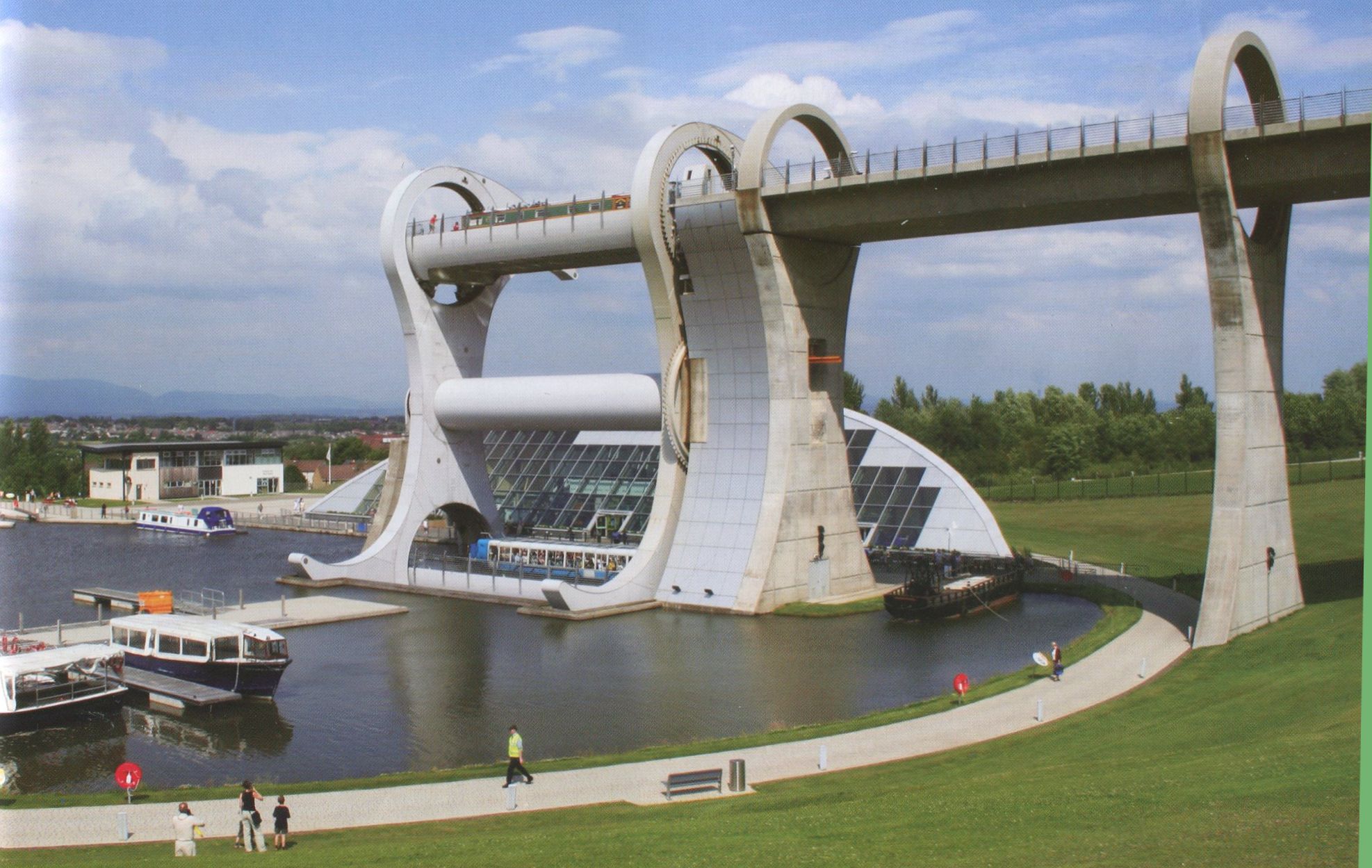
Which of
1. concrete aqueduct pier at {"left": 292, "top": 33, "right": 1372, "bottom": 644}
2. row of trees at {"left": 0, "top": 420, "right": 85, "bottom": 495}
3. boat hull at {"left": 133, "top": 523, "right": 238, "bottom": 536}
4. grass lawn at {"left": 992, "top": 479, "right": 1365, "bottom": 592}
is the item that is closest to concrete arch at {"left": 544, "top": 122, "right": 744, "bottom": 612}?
concrete aqueduct pier at {"left": 292, "top": 33, "right": 1372, "bottom": 644}

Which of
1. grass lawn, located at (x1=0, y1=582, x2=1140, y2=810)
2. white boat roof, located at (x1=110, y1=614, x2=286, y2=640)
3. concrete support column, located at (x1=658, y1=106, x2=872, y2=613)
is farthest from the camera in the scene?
concrete support column, located at (x1=658, y1=106, x2=872, y2=613)

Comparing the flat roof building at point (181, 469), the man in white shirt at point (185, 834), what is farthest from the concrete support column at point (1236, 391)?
the flat roof building at point (181, 469)

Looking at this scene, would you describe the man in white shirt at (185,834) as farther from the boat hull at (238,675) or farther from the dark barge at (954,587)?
the dark barge at (954,587)

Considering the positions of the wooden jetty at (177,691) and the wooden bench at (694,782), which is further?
the wooden jetty at (177,691)

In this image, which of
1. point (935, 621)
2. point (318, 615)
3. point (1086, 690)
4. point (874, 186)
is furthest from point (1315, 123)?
point (318, 615)

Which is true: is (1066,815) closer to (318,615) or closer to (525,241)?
(318,615)

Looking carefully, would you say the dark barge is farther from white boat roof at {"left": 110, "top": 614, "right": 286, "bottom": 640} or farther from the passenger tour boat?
the passenger tour boat
